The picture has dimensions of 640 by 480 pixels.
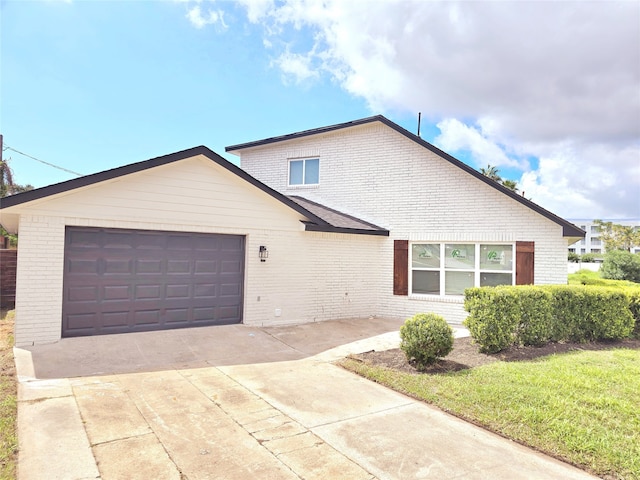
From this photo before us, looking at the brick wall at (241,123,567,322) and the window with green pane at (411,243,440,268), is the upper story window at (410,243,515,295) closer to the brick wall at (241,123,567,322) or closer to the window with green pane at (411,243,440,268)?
the window with green pane at (411,243,440,268)

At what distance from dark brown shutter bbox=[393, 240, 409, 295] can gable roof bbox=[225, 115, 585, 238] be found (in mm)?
2803

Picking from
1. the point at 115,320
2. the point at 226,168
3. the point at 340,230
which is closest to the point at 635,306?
the point at 340,230

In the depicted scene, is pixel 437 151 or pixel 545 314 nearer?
pixel 545 314

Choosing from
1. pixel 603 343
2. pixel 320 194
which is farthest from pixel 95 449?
pixel 320 194

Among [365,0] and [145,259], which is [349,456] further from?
[365,0]

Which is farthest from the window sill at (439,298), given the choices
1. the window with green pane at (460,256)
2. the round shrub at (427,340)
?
the round shrub at (427,340)

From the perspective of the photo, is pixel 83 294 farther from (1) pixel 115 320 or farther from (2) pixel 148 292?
(2) pixel 148 292

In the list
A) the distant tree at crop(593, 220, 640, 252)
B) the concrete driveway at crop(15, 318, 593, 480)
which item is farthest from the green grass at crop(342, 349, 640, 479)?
the distant tree at crop(593, 220, 640, 252)

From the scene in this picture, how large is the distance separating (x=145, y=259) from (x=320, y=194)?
699 cm

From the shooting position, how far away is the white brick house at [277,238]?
727 cm

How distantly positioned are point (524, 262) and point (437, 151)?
157 inches

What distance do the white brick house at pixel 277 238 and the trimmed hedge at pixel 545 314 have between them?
6.17 feet

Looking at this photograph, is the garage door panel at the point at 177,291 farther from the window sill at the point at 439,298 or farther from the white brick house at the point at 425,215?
the window sill at the point at 439,298

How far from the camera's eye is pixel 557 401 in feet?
15.6
